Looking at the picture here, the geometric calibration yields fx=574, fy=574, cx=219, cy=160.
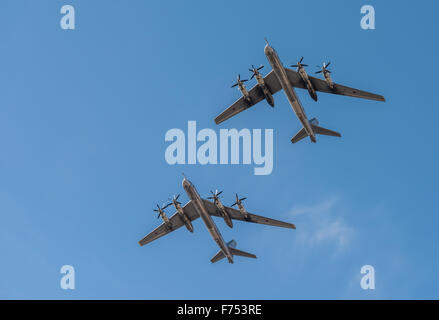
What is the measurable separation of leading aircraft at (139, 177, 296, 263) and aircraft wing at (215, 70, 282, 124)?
10499 millimetres

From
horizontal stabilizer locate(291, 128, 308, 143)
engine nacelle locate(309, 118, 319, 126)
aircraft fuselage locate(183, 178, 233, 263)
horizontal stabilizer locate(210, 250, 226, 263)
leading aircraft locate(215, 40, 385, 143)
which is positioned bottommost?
horizontal stabilizer locate(210, 250, 226, 263)

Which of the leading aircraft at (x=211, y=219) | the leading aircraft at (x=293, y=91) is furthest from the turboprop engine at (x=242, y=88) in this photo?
the leading aircraft at (x=211, y=219)

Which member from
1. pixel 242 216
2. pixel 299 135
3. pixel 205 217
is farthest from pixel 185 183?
pixel 299 135

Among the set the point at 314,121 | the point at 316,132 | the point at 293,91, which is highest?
the point at 293,91

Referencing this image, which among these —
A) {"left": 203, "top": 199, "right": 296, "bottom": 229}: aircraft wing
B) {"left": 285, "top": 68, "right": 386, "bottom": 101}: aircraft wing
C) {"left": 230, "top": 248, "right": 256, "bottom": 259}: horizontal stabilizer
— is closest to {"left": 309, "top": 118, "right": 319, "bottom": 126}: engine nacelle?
{"left": 285, "top": 68, "right": 386, "bottom": 101}: aircraft wing

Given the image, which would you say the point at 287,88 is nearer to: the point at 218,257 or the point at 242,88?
the point at 242,88

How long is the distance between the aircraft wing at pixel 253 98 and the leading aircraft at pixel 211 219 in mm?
10499

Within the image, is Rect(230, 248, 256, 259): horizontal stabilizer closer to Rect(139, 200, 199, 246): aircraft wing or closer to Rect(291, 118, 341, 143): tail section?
Rect(139, 200, 199, 246): aircraft wing

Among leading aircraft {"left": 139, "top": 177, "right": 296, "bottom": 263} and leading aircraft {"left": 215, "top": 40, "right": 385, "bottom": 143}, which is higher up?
leading aircraft {"left": 215, "top": 40, "right": 385, "bottom": 143}

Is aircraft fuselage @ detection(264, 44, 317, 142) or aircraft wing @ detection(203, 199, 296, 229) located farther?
aircraft wing @ detection(203, 199, 296, 229)

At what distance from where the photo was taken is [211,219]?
7181 centimetres

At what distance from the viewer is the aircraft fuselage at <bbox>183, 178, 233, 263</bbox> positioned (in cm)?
6875

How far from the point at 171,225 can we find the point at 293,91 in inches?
1002
